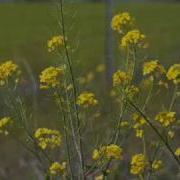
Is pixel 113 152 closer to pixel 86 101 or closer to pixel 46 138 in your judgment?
pixel 86 101

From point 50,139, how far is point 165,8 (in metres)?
20.0

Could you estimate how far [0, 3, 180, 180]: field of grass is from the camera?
14328 millimetres

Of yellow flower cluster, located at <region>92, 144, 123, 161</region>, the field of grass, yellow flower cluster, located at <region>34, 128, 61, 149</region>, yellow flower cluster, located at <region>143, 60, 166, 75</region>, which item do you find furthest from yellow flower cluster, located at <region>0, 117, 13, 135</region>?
the field of grass

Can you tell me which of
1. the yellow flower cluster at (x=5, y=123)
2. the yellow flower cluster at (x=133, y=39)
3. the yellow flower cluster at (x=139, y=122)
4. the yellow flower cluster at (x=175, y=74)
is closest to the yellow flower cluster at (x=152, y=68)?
the yellow flower cluster at (x=175, y=74)

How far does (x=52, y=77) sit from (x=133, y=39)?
17.4 inches

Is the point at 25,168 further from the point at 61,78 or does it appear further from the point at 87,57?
the point at 87,57

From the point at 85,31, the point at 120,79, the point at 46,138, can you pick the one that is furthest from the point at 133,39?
the point at 85,31

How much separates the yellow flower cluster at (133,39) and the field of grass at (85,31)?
265 inches

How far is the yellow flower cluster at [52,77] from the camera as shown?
12.6 feet

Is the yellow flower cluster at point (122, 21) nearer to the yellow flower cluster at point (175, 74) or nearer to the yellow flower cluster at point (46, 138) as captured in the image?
the yellow flower cluster at point (175, 74)

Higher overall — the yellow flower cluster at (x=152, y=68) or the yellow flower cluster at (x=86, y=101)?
Answer: the yellow flower cluster at (x=152, y=68)

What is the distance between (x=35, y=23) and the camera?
786 inches

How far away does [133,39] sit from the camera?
385 cm

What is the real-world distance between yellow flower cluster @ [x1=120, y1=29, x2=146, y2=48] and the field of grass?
22.1ft
